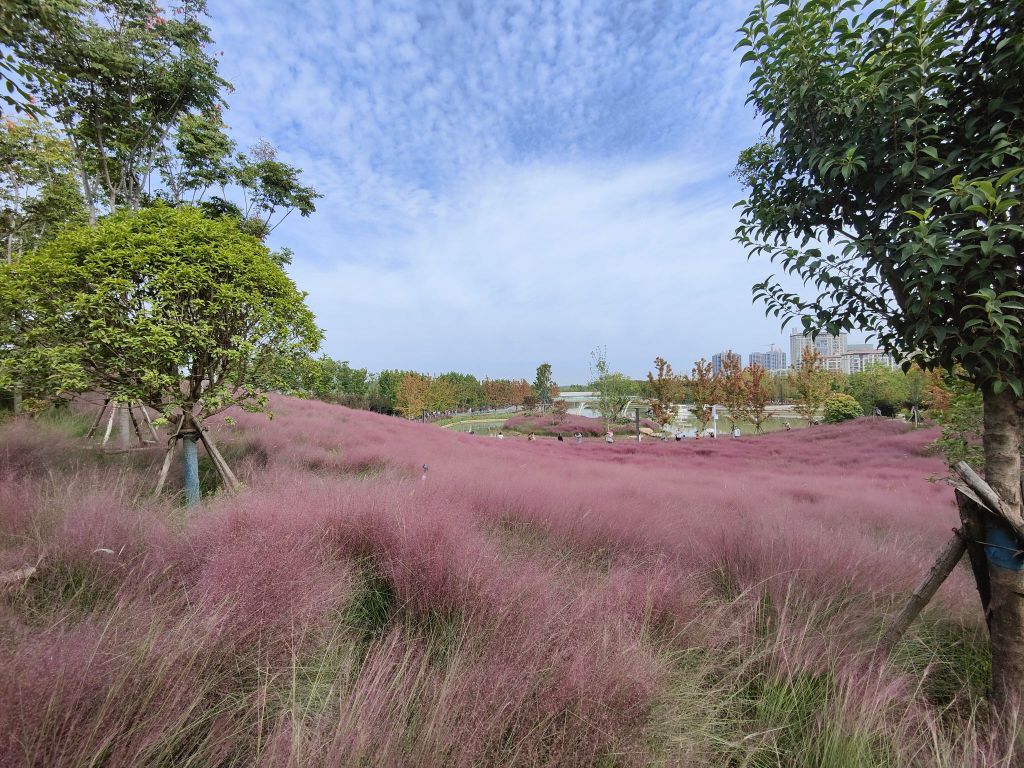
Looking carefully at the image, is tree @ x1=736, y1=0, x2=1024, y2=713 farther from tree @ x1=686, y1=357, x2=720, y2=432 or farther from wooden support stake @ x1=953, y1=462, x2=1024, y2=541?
tree @ x1=686, y1=357, x2=720, y2=432

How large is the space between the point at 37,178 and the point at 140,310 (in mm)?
13088

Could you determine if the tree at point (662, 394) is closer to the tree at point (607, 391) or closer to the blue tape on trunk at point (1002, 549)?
the tree at point (607, 391)

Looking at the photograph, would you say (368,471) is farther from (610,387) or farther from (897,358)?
(610,387)

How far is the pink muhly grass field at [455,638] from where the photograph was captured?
1444 mm

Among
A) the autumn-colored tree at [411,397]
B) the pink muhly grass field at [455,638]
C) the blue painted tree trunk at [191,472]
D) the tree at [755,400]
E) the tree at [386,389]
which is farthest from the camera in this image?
the tree at [386,389]

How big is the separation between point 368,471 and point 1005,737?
22.2 ft

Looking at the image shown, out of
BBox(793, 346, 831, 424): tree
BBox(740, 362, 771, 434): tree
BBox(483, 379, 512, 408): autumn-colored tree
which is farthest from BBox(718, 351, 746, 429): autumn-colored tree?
BBox(483, 379, 512, 408): autumn-colored tree

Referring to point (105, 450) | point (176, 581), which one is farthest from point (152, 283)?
point (105, 450)

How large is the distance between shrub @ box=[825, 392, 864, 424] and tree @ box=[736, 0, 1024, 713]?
3126 cm

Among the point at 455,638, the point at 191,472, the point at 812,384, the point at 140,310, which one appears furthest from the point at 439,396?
Answer: the point at 455,638

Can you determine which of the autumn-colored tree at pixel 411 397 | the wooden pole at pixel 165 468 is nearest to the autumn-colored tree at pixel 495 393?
the autumn-colored tree at pixel 411 397

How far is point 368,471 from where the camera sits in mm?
6676

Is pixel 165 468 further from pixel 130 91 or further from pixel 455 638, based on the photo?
pixel 130 91

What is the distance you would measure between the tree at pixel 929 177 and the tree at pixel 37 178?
49.4 feet
